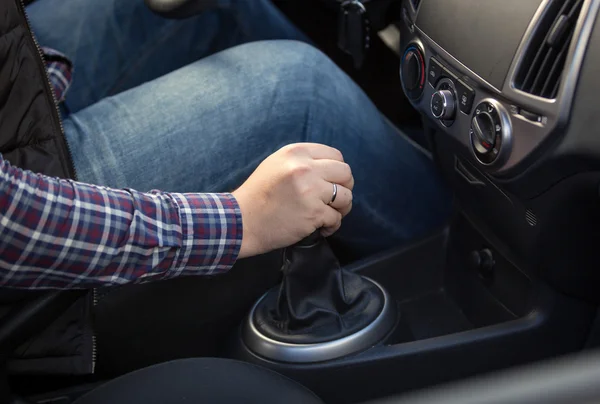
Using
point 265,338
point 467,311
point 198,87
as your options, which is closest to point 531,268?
point 467,311

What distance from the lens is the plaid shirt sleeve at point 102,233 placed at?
0.65m

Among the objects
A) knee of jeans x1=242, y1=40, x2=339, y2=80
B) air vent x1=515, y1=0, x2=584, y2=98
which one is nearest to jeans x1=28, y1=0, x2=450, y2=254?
knee of jeans x1=242, y1=40, x2=339, y2=80

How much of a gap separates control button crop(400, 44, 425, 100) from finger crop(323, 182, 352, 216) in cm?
17

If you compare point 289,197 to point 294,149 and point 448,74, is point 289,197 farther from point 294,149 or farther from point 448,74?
point 448,74

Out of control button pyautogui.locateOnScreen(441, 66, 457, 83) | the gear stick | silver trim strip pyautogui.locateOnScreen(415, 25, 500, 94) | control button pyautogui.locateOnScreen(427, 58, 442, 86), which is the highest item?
silver trim strip pyautogui.locateOnScreen(415, 25, 500, 94)

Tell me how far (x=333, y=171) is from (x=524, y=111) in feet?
0.66

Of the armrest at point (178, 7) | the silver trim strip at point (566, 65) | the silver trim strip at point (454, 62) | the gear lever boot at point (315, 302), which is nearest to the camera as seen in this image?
the silver trim strip at point (566, 65)

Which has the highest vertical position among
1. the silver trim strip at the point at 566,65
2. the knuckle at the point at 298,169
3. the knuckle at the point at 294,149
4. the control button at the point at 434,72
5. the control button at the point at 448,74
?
the silver trim strip at the point at 566,65

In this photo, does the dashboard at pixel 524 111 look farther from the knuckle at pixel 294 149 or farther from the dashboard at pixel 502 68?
the knuckle at pixel 294 149

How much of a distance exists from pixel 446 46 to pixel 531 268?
27 centimetres

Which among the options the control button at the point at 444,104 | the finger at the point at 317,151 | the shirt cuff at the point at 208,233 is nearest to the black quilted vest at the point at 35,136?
the shirt cuff at the point at 208,233

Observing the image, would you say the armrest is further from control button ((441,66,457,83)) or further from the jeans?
control button ((441,66,457,83))

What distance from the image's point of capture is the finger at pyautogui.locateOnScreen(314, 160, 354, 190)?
30.6 inches

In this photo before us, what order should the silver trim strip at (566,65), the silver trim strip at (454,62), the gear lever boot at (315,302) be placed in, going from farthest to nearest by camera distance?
the gear lever boot at (315,302), the silver trim strip at (454,62), the silver trim strip at (566,65)
